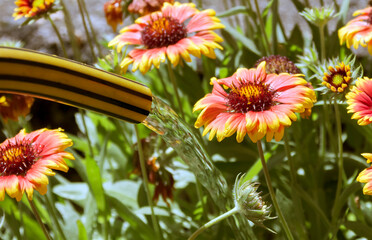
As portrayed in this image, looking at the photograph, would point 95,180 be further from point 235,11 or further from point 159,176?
point 235,11

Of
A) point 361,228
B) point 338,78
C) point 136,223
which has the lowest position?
point 361,228

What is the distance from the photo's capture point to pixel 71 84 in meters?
0.45

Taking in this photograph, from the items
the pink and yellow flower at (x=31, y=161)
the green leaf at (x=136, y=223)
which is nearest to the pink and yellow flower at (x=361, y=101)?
the pink and yellow flower at (x=31, y=161)

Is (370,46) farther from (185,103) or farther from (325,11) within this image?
(185,103)

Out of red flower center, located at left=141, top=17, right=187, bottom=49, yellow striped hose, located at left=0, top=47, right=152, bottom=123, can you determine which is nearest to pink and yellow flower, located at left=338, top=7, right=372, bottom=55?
red flower center, located at left=141, top=17, right=187, bottom=49

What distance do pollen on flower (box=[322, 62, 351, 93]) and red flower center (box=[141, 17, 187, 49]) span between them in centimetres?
27

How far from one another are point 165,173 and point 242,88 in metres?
0.36

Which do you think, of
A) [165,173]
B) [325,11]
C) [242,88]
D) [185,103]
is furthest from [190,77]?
[242,88]

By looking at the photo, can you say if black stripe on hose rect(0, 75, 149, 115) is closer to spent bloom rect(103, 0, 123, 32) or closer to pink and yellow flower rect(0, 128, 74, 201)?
pink and yellow flower rect(0, 128, 74, 201)

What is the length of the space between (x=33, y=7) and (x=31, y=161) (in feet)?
1.31

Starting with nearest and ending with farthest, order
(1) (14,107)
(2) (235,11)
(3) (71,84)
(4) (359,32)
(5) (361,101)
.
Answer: (3) (71,84), (5) (361,101), (4) (359,32), (1) (14,107), (2) (235,11)

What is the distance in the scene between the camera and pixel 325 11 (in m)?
0.80

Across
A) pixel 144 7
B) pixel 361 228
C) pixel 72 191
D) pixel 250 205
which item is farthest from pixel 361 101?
pixel 72 191

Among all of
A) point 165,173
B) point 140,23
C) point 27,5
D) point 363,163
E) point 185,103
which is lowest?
point 363,163
